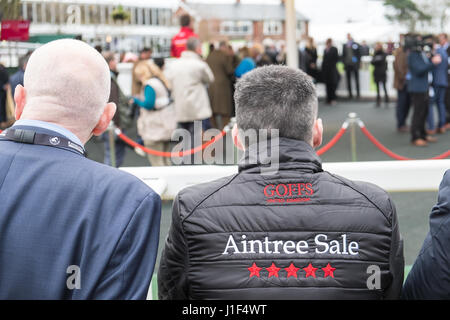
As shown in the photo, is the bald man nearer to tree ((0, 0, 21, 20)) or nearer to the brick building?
tree ((0, 0, 21, 20))

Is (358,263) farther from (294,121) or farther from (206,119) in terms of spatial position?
(206,119)

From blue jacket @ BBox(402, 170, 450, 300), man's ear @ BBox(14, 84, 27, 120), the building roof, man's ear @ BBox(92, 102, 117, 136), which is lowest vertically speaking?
blue jacket @ BBox(402, 170, 450, 300)

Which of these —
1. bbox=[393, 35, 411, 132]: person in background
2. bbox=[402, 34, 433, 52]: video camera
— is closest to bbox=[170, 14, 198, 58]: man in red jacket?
bbox=[402, 34, 433, 52]: video camera

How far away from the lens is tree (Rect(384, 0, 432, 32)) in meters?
19.0

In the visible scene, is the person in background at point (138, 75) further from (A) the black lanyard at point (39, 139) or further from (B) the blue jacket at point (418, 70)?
(A) the black lanyard at point (39, 139)

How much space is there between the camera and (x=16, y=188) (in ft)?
4.81

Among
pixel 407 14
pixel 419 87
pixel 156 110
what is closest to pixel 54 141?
pixel 156 110

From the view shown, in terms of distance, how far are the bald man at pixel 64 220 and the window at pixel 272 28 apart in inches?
2978

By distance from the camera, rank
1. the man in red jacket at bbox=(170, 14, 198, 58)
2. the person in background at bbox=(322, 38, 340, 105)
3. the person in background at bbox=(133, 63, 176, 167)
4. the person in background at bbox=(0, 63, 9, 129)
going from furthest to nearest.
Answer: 1. the person in background at bbox=(322, 38, 340, 105)
2. the person in background at bbox=(0, 63, 9, 129)
3. the man in red jacket at bbox=(170, 14, 198, 58)
4. the person in background at bbox=(133, 63, 176, 167)

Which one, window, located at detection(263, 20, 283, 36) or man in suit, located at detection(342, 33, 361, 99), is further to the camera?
window, located at detection(263, 20, 283, 36)

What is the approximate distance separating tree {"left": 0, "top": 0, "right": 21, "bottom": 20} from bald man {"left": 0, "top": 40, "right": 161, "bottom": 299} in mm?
5715

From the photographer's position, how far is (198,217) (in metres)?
1.83

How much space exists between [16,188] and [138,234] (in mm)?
315

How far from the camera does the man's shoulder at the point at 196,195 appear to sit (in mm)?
1846
